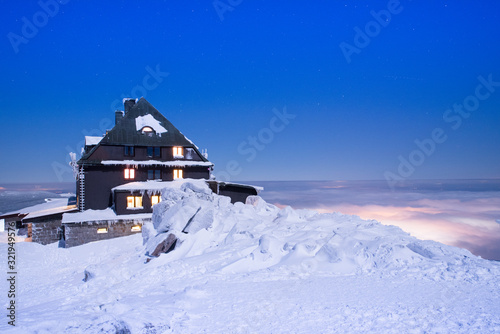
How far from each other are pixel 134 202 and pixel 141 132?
6.96 m

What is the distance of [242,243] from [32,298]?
909 cm

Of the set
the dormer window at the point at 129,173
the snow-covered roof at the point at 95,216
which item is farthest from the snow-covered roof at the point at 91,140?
the snow-covered roof at the point at 95,216

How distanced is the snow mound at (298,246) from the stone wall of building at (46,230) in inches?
470

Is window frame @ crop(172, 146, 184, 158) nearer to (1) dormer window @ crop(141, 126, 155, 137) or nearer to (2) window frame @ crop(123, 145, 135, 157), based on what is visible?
(1) dormer window @ crop(141, 126, 155, 137)

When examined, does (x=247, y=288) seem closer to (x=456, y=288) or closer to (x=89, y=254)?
(x=456, y=288)

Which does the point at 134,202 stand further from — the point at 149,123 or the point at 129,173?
the point at 149,123

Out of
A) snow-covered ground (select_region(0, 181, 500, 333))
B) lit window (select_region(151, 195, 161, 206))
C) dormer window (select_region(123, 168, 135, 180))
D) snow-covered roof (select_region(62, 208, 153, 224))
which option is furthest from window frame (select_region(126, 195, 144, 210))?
snow-covered ground (select_region(0, 181, 500, 333))

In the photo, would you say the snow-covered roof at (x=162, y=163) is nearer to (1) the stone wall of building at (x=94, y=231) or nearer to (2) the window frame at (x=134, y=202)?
Result: (2) the window frame at (x=134, y=202)

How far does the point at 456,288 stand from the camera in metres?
8.98

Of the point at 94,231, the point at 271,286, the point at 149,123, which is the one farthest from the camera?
the point at 149,123

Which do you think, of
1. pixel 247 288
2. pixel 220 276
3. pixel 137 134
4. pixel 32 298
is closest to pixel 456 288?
pixel 247 288

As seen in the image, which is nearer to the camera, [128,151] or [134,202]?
[134,202]

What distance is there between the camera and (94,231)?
24.0 meters

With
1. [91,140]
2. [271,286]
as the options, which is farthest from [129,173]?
[271,286]
